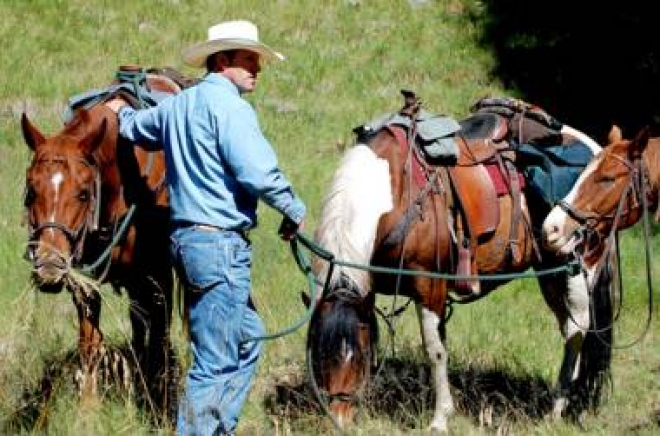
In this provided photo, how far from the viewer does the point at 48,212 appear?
5586mm

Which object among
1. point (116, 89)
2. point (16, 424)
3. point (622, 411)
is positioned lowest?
point (622, 411)

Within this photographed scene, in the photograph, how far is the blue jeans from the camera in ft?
18.0

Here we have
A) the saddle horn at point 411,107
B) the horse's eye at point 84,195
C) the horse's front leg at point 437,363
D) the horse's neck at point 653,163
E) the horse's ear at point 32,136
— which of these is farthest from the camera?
the saddle horn at point 411,107

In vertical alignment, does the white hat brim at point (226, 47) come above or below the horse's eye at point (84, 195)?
above

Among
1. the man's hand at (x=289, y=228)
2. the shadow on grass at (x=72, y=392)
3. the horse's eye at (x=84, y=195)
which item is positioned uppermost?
the horse's eye at (x=84, y=195)

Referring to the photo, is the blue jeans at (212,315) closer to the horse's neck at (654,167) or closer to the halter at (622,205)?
the halter at (622,205)

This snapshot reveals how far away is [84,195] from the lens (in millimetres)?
5789

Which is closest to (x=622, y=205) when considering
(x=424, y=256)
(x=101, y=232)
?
(x=424, y=256)

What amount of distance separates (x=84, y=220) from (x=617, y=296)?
3.85m

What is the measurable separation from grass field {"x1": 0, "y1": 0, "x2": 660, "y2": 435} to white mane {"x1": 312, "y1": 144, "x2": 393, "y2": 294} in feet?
2.76

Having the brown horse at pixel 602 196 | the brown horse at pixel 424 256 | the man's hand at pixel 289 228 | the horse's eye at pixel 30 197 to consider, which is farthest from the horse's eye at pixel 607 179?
the horse's eye at pixel 30 197

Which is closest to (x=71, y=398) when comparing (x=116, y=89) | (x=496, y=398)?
(x=116, y=89)

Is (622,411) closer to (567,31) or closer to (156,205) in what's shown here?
(156,205)

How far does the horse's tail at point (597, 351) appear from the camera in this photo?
7.67m
